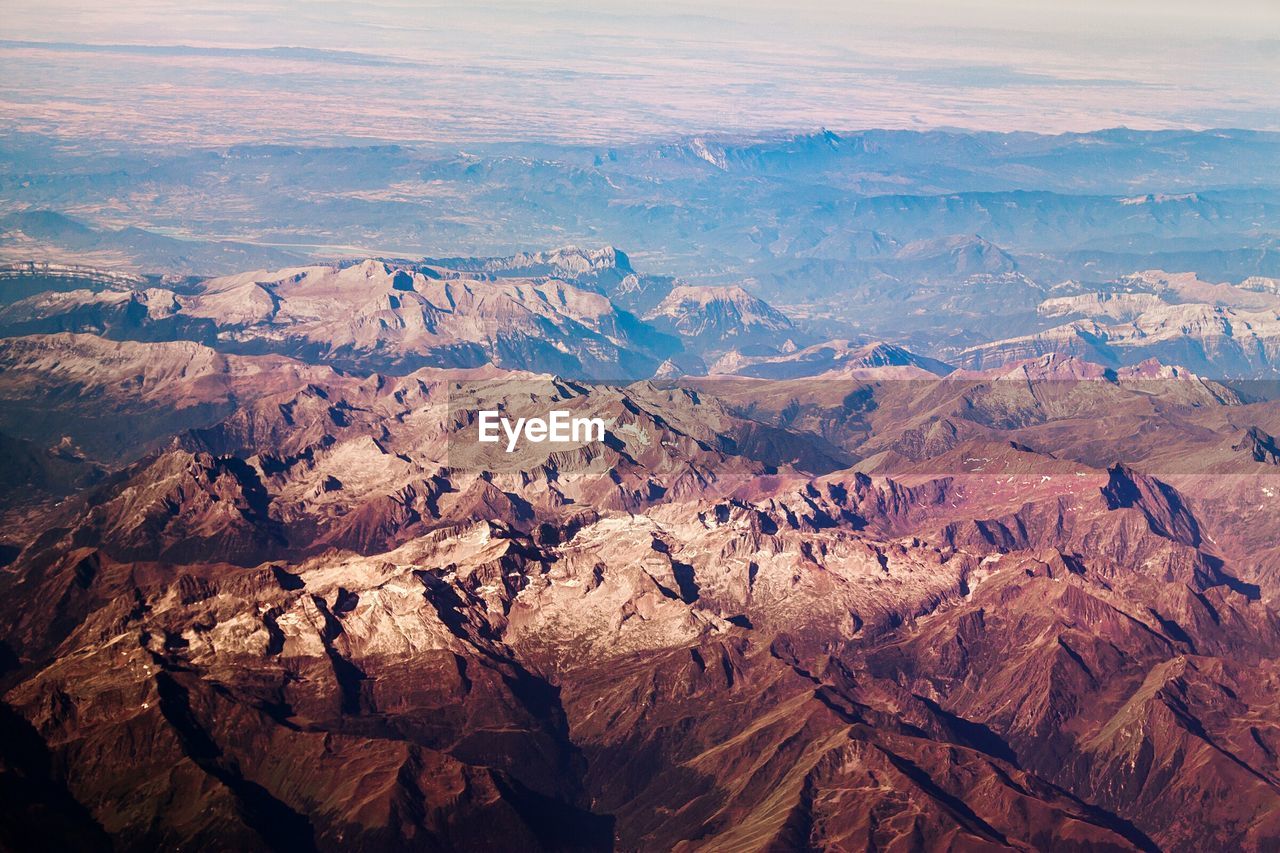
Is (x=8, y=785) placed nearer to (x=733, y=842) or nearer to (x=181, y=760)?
(x=181, y=760)

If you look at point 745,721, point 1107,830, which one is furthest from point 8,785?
point 1107,830

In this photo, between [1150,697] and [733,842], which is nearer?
[733,842]

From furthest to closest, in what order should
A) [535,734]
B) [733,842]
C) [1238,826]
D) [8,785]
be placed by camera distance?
[535,734] → [1238,826] → [733,842] → [8,785]

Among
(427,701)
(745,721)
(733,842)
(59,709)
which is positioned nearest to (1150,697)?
(745,721)

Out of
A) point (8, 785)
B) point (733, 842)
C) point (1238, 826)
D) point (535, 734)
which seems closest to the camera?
point (8, 785)

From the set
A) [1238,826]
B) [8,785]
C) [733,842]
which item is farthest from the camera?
[1238,826]

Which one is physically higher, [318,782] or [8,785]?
[8,785]

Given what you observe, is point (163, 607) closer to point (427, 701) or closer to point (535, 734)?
point (427, 701)

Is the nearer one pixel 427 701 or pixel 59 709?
pixel 59 709

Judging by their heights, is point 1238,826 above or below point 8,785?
below
